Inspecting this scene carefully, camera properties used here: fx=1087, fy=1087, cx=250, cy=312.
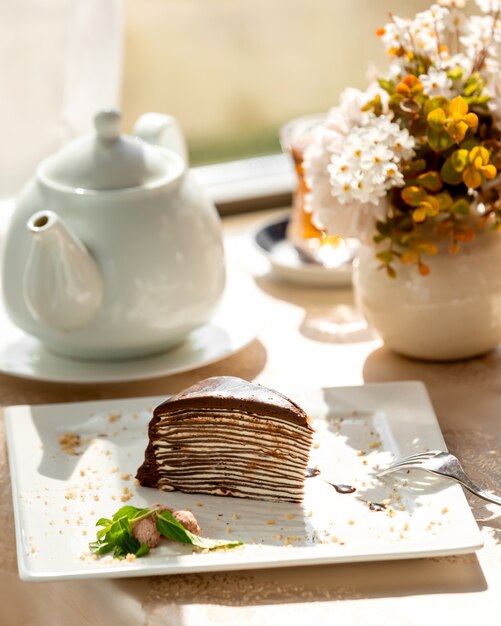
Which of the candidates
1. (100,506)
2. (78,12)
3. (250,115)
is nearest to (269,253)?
(78,12)

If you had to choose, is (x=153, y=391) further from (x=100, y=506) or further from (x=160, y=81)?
(x=160, y=81)

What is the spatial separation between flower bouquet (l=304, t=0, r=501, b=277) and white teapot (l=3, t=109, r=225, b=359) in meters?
0.15

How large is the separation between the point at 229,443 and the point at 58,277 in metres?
0.27

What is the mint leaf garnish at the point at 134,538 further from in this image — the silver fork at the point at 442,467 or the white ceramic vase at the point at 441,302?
the white ceramic vase at the point at 441,302

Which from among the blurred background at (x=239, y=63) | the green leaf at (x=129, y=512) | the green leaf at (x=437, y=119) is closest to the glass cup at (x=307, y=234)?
the green leaf at (x=437, y=119)

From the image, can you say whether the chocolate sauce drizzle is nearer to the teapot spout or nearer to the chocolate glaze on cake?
the chocolate glaze on cake

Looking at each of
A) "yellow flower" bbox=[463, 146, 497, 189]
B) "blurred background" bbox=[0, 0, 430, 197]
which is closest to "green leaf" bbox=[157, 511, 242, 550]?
"yellow flower" bbox=[463, 146, 497, 189]

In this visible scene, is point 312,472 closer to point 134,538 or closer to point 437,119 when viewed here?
point 134,538

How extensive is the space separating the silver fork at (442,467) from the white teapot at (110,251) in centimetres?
32

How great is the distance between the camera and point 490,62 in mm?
1154

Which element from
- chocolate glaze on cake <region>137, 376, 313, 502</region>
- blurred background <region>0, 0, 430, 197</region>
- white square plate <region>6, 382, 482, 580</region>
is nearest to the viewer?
white square plate <region>6, 382, 482, 580</region>

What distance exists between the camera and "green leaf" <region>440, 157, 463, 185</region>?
1073mm

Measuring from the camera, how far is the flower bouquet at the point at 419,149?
1.06 metres

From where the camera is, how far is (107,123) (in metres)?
1.16
